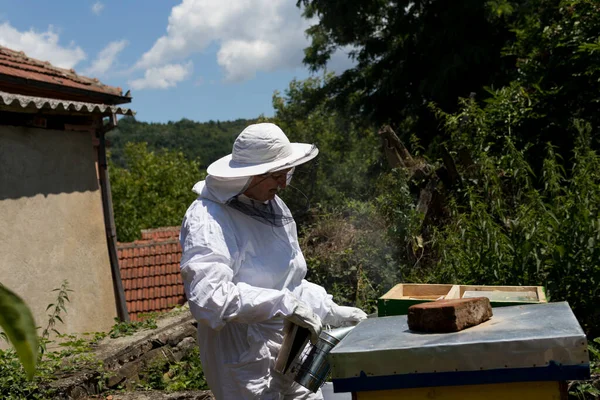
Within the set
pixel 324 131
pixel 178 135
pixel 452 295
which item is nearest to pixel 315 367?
pixel 452 295

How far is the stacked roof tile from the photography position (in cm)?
1236

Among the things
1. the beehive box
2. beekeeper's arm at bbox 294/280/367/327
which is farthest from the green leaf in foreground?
the beehive box

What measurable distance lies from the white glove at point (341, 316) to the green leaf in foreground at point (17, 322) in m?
2.75

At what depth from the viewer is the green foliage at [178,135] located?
65894 mm

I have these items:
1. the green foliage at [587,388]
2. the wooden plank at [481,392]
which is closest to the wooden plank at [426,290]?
the green foliage at [587,388]

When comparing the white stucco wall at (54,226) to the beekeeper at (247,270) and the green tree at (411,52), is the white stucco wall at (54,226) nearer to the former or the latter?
the beekeeper at (247,270)

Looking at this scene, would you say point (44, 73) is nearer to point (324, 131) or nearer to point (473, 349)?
point (473, 349)

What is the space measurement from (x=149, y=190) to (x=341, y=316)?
35.0 metres

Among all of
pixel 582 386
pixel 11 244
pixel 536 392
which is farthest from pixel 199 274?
pixel 11 244

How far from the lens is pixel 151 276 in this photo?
1311 cm

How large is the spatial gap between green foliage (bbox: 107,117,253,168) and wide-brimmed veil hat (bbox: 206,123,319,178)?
60.3m

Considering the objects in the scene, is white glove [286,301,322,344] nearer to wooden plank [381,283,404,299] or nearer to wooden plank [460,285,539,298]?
wooden plank [381,283,404,299]

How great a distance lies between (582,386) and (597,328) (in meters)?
0.94

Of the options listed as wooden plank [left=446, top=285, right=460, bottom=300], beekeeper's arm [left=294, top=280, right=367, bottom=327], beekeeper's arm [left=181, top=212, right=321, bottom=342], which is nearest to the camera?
beekeeper's arm [left=181, top=212, right=321, bottom=342]
